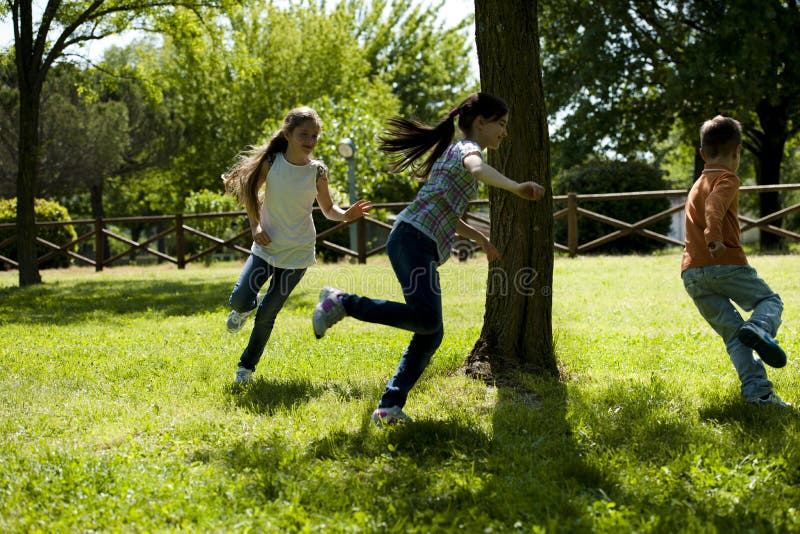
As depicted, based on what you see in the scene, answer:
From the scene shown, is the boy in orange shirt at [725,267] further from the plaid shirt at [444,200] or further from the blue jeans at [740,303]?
the plaid shirt at [444,200]

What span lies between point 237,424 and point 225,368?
57.2 inches

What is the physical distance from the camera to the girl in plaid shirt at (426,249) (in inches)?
153

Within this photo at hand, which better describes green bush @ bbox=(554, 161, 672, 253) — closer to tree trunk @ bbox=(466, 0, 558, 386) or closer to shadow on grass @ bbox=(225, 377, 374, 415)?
tree trunk @ bbox=(466, 0, 558, 386)

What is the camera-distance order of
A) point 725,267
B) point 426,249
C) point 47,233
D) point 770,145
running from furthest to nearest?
point 47,233, point 770,145, point 725,267, point 426,249

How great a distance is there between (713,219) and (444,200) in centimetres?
140

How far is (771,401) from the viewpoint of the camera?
13.3 feet

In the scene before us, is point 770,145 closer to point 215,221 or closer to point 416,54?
point 215,221

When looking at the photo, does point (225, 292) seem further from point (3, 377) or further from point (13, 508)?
point (13, 508)

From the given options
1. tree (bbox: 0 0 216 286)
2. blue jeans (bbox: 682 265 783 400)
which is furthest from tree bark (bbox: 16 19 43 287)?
blue jeans (bbox: 682 265 783 400)

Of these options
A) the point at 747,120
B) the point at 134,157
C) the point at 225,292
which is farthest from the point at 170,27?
the point at 134,157

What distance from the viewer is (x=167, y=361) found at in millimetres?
5781

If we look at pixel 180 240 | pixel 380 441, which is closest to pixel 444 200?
pixel 380 441

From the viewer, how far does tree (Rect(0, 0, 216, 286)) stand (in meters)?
13.4

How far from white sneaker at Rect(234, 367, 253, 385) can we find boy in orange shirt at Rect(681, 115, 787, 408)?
272cm
